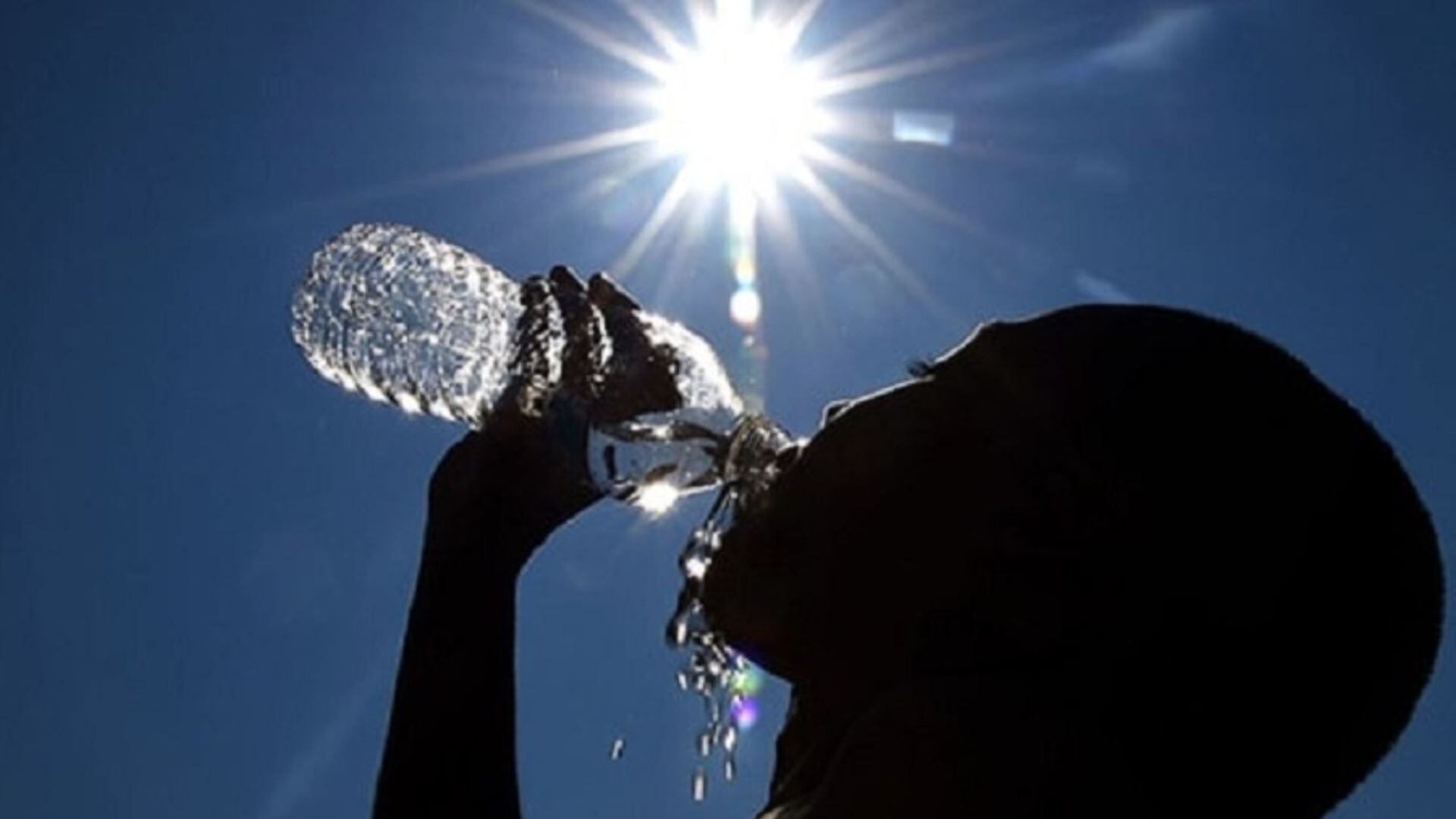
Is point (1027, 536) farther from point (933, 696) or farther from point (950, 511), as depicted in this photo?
point (933, 696)

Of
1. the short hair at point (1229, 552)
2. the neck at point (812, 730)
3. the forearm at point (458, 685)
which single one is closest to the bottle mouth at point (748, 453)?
the forearm at point (458, 685)

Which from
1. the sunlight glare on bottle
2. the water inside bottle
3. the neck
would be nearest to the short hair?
the neck

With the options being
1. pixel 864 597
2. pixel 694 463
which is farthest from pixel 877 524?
pixel 694 463

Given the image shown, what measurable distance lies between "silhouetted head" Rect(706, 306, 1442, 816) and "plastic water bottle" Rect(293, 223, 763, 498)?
53.8 inches

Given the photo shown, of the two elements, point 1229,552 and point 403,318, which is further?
point 403,318

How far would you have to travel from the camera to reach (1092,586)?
191 cm

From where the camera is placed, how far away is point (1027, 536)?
1996mm

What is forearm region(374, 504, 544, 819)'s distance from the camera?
8.74ft

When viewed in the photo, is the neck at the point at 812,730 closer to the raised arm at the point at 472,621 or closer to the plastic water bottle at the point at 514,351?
the raised arm at the point at 472,621

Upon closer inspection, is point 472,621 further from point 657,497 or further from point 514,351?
point 657,497

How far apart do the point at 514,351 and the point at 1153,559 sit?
218 cm

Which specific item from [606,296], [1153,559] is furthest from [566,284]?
[1153,559]

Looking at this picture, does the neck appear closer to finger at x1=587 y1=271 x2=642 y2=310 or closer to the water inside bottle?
finger at x1=587 y1=271 x2=642 y2=310

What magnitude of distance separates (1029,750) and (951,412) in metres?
0.69
